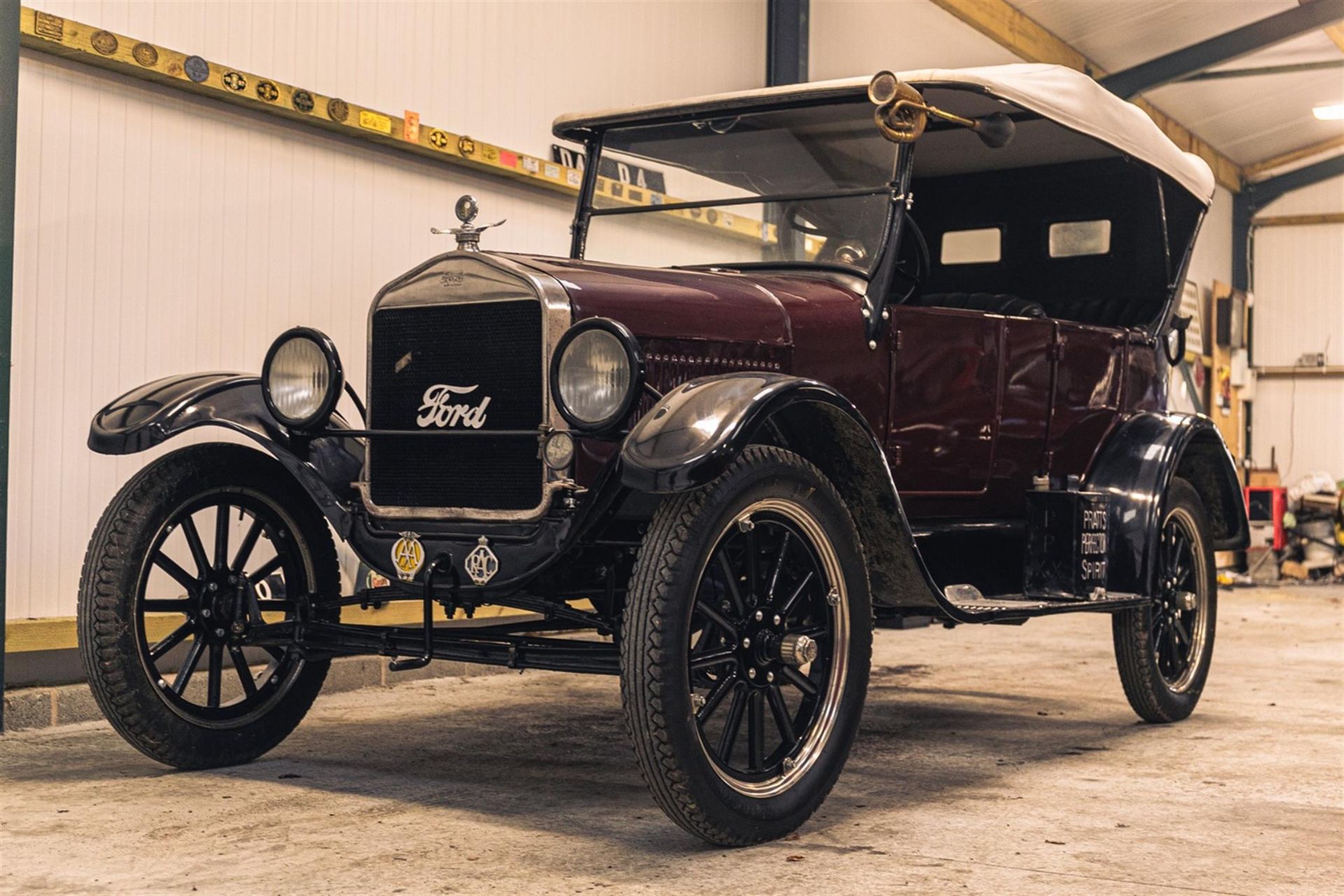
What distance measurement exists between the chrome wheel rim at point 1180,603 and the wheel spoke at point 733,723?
7.78ft

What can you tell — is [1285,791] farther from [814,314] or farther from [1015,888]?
[814,314]

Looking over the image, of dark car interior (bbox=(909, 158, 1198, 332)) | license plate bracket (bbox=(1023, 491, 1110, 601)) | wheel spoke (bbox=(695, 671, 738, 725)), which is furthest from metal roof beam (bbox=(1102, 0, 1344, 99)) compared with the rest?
wheel spoke (bbox=(695, 671, 738, 725))

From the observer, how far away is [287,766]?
4.32 meters

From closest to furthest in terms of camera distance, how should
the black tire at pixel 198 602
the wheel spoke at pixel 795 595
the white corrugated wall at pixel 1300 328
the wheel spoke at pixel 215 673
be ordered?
the wheel spoke at pixel 795 595 → the black tire at pixel 198 602 → the wheel spoke at pixel 215 673 → the white corrugated wall at pixel 1300 328

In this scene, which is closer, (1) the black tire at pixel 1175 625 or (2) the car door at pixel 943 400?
(2) the car door at pixel 943 400

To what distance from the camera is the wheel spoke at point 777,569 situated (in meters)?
3.59

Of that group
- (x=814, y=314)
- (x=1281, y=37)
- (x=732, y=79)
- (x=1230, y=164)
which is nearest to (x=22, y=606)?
(x=814, y=314)

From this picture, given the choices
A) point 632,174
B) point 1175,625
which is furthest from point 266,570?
point 1175,625

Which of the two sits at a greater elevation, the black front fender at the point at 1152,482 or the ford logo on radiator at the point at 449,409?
the ford logo on radiator at the point at 449,409

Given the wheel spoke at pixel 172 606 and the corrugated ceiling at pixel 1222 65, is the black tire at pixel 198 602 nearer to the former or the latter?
the wheel spoke at pixel 172 606

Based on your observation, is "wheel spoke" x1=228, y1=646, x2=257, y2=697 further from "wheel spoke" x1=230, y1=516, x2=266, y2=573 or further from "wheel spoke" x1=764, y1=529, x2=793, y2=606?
"wheel spoke" x1=764, y1=529, x2=793, y2=606

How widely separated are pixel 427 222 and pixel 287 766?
124 inches

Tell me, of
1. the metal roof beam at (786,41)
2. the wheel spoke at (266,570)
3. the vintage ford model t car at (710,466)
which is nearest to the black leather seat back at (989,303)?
the vintage ford model t car at (710,466)

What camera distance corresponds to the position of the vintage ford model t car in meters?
3.51
